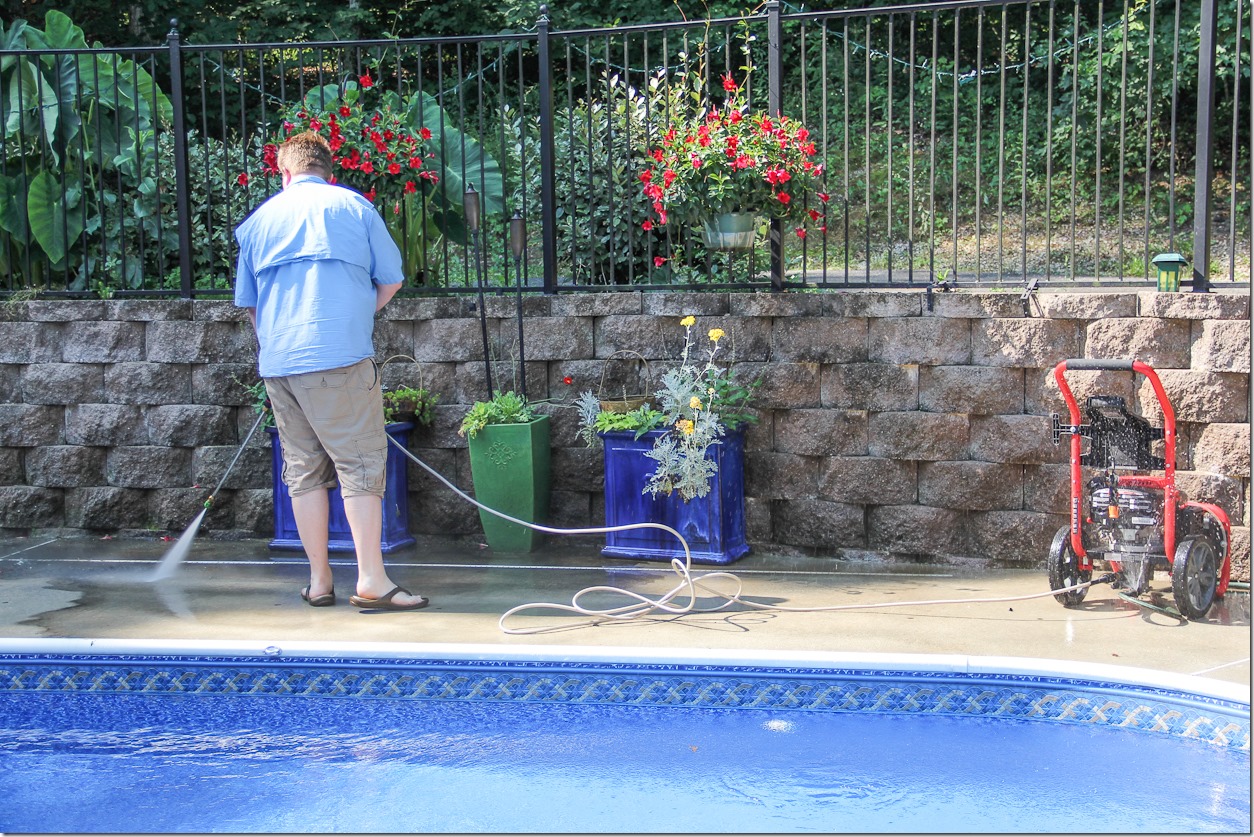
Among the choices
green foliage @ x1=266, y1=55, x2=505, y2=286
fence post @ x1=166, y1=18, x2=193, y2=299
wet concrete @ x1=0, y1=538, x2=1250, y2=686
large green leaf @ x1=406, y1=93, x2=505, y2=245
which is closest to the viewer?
wet concrete @ x1=0, y1=538, x2=1250, y2=686

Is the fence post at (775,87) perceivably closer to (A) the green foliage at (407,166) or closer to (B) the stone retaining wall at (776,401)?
(B) the stone retaining wall at (776,401)

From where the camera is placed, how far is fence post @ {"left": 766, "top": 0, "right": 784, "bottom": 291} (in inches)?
201

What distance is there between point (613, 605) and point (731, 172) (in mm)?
1874

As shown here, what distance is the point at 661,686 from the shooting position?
3.50 meters

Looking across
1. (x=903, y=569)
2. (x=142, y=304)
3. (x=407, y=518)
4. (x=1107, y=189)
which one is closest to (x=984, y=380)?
(x=903, y=569)

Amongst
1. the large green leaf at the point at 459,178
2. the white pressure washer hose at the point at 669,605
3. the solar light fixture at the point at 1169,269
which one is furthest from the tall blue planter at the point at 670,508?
the solar light fixture at the point at 1169,269

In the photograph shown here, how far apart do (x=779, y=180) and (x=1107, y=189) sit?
7.35 metres

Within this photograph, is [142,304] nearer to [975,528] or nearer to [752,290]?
[752,290]

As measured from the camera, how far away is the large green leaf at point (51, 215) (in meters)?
5.91

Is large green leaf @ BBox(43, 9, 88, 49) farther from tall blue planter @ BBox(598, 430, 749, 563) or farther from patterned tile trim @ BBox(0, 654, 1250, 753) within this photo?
patterned tile trim @ BBox(0, 654, 1250, 753)

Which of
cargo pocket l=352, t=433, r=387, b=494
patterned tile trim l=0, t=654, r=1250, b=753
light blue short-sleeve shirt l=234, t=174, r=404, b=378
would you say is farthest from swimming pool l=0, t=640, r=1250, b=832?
light blue short-sleeve shirt l=234, t=174, r=404, b=378

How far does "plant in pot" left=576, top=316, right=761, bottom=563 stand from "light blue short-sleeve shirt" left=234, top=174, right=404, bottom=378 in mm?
1257

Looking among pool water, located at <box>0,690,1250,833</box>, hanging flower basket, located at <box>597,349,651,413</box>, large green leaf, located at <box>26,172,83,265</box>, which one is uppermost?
large green leaf, located at <box>26,172,83,265</box>

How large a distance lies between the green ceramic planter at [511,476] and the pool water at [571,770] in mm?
1600
